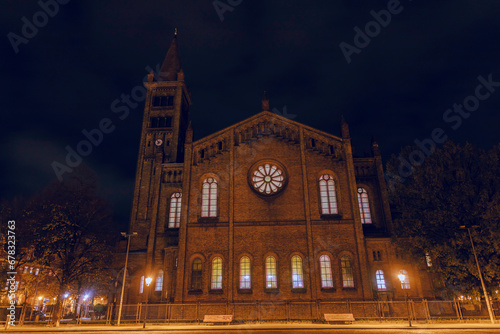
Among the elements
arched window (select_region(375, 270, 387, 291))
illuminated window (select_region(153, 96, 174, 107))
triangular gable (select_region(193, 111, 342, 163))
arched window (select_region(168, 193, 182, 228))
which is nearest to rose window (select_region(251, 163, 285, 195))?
triangular gable (select_region(193, 111, 342, 163))

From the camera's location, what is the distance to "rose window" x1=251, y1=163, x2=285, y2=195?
3011cm

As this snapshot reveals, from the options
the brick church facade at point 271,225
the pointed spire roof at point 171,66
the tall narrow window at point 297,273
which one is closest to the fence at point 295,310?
the brick church facade at point 271,225

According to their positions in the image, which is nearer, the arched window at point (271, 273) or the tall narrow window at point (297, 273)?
the tall narrow window at point (297, 273)

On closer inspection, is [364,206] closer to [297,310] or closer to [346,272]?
[346,272]

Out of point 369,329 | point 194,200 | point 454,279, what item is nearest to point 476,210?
point 454,279

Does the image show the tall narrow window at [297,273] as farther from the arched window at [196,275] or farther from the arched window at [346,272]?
the arched window at [196,275]

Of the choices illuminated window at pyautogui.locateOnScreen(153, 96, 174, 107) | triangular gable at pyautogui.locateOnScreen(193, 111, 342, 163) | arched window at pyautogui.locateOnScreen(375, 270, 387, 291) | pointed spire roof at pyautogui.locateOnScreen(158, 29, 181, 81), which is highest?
pointed spire roof at pyautogui.locateOnScreen(158, 29, 181, 81)

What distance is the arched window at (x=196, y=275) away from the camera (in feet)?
89.8

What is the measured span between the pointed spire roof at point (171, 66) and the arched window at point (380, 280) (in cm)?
3781

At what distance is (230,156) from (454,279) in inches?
845

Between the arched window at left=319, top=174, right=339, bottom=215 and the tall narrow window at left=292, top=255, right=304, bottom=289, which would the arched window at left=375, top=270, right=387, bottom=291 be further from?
the tall narrow window at left=292, top=255, right=304, bottom=289

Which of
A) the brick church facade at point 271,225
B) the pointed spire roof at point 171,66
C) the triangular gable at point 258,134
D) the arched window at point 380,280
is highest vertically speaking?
the pointed spire roof at point 171,66

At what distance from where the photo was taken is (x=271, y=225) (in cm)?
2847

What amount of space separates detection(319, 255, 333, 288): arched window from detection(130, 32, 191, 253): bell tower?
665 inches
